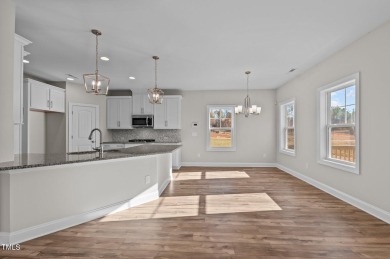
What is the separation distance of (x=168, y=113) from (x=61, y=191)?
4512 mm

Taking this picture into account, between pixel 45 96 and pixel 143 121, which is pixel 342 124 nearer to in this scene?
pixel 143 121

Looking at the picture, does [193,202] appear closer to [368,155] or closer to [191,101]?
[368,155]

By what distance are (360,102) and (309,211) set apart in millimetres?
1844

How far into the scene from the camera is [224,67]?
14.6 feet

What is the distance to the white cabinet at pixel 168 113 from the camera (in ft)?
21.6

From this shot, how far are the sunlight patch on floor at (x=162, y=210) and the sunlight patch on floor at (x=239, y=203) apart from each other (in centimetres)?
27

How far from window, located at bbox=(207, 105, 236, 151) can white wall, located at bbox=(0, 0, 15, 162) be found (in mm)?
5245

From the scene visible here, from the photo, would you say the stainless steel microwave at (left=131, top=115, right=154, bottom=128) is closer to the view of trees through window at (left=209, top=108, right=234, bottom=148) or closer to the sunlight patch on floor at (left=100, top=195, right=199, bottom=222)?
the view of trees through window at (left=209, top=108, right=234, bottom=148)

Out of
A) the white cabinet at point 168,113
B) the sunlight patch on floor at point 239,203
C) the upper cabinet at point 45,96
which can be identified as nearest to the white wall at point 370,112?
the sunlight patch on floor at point 239,203

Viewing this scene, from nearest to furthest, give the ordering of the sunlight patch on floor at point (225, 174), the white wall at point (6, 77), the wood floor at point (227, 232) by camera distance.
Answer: the wood floor at point (227, 232) < the white wall at point (6, 77) < the sunlight patch on floor at point (225, 174)

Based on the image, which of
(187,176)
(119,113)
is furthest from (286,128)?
(119,113)

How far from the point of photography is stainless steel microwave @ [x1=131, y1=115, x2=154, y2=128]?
21.6ft

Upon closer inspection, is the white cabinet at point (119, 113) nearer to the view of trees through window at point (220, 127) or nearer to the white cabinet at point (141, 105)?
the white cabinet at point (141, 105)

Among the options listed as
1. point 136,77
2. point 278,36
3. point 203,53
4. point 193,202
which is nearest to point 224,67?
point 203,53
